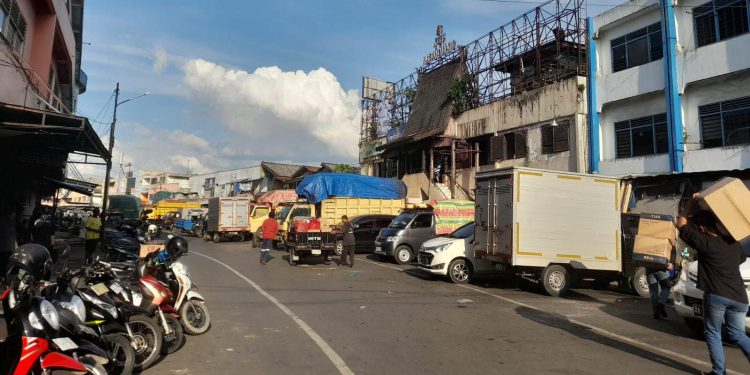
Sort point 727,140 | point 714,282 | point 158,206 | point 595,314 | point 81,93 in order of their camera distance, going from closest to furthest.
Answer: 1. point 714,282
2. point 595,314
3. point 727,140
4. point 81,93
5. point 158,206

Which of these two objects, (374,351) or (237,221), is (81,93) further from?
(374,351)

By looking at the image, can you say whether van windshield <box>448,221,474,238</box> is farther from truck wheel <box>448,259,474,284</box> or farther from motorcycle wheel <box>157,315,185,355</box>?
motorcycle wheel <box>157,315,185,355</box>

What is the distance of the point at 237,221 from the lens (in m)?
27.3

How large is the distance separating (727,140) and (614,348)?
12717mm

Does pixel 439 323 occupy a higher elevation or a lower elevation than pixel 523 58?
lower

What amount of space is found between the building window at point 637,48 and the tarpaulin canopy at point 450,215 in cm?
837

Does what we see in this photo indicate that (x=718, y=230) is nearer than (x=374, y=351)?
Yes

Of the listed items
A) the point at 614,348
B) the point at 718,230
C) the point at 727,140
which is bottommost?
the point at 614,348

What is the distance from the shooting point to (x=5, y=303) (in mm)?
3713

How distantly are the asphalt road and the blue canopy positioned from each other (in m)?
13.4

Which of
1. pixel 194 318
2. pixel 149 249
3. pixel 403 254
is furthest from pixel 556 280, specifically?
pixel 149 249

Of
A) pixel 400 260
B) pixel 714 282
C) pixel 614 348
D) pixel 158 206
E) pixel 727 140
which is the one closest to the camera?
pixel 714 282

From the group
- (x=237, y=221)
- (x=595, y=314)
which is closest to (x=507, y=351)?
(x=595, y=314)

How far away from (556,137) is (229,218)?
1801cm
